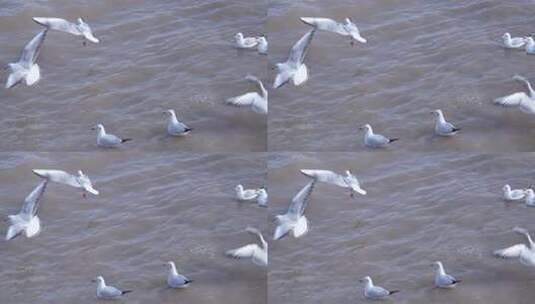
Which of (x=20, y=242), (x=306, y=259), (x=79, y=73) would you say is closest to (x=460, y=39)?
(x=306, y=259)

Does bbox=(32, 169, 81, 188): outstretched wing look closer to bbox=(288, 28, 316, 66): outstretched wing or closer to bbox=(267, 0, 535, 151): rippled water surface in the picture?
bbox=(267, 0, 535, 151): rippled water surface

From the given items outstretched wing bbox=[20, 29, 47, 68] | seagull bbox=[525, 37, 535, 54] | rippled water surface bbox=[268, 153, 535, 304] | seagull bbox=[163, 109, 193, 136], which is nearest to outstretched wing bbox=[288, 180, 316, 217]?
rippled water surface bbox=[268, 153, 535, 304]

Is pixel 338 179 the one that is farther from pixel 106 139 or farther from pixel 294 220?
pixel 106 139

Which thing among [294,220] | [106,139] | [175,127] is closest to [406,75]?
[294,220]

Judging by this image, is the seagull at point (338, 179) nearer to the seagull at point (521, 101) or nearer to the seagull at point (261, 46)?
the seagull at point (261, 46)

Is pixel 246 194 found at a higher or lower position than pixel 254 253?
higher

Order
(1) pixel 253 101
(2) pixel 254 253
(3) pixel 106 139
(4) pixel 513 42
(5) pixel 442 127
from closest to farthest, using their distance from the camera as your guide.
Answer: (2) pixel 254 253 < (3) pixel 106 139 < (5) pixel 442 127 < (1) pixel 253 101 < (4) pixel 513 42

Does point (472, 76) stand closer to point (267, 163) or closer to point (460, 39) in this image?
point (460, 39)
